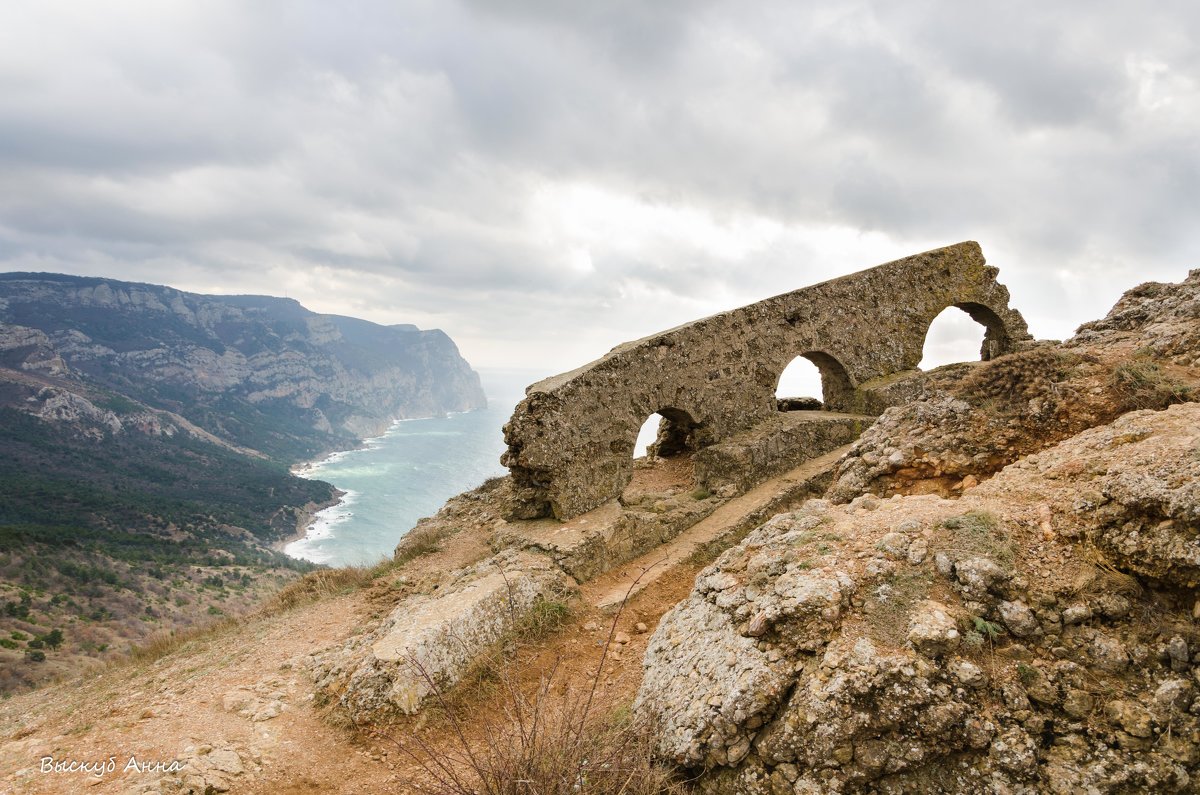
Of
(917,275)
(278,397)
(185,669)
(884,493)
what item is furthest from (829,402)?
(278,397)

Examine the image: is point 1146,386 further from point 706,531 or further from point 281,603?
point 281,603

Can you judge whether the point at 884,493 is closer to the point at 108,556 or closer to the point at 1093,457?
the point at 1093,457

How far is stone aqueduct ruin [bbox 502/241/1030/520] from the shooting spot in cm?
866

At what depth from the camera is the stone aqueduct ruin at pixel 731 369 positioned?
8664 mm

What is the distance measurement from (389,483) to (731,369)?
10834 centimetres

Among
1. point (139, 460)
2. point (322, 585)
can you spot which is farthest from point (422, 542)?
point (139, 460)

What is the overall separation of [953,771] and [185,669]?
7925 millimetres

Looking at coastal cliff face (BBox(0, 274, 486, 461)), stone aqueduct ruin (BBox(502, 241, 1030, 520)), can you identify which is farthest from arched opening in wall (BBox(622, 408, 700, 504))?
coastal cliff face (BBox(0, 274, 486, 461))

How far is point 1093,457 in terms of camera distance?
4078 millimetres

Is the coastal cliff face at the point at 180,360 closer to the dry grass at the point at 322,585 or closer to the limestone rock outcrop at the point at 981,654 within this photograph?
the dry grass at the point at 322,585

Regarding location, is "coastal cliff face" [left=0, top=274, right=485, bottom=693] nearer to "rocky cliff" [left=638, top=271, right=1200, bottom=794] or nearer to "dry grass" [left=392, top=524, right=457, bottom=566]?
"dry grass" [left=392, top=524, right=457, bottom=566]

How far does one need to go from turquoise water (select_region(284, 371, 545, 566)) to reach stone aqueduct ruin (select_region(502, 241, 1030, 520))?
33209mm

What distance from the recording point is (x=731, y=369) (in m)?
10.5

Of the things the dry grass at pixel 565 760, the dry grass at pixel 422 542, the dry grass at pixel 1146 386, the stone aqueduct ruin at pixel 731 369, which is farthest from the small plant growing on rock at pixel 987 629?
the dry grass at pixel 422 542
